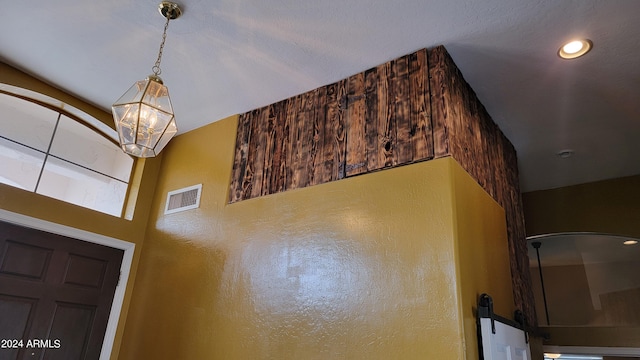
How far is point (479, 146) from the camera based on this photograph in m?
2.90

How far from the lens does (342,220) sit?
253cm

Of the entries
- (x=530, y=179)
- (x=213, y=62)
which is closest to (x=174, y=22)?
(x=213, y=62)

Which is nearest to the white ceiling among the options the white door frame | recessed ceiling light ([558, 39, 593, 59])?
recessed ceiling light ([558, 39, 593, 59])

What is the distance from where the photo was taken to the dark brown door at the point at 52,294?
277 centimetres

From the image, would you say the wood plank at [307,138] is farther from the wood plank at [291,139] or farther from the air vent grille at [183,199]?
the air vent grille at [183,199]

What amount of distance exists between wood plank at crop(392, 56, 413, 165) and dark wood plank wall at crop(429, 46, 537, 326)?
16 cm

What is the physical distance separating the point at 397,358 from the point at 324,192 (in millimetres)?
1066

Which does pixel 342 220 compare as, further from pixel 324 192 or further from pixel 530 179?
pixel 530 179

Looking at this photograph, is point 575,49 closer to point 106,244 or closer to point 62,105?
point 106,244

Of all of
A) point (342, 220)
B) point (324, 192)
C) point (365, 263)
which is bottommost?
point (365, 263)

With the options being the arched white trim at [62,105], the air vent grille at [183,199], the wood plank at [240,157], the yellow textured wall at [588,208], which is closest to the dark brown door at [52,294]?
the air vent grille at [183,199]

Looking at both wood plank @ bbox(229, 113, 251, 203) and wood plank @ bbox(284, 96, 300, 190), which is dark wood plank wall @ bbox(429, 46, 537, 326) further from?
wood plank @ bbox(229, 113, 251, 203)

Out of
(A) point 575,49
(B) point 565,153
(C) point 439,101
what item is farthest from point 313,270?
(B) point 565,153

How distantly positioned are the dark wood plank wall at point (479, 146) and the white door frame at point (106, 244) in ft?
8.54
